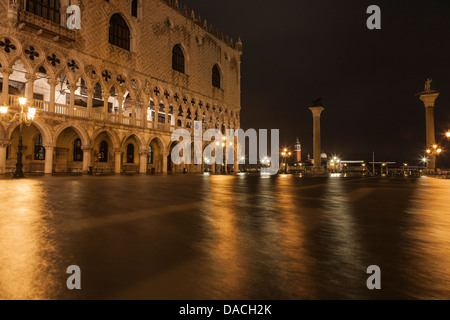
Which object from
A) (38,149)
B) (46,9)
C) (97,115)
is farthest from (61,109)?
(46,9)

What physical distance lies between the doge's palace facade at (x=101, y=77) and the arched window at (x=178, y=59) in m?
0.14

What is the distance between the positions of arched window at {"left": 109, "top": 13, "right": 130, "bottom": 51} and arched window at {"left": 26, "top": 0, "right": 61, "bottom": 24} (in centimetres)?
449

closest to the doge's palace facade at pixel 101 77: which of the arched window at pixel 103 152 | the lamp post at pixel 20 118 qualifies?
the arched window at pixel 103 152

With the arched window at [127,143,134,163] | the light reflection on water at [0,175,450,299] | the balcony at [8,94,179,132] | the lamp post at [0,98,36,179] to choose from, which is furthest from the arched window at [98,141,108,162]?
the light reflection on water at [0,175,450,299]

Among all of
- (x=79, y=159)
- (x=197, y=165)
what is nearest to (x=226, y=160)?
(x=197, y=165)

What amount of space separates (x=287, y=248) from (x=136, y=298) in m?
1.57

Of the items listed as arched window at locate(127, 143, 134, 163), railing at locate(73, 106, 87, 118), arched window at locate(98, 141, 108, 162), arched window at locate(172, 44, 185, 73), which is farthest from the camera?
arched window at locate(172, 44, 185, 73)

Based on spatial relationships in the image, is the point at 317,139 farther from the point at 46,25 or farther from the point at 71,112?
the point at 46,25

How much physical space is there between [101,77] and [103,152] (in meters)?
7.33

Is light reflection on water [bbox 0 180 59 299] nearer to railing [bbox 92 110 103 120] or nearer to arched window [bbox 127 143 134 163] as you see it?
railing [bbox 92 110 103 120]

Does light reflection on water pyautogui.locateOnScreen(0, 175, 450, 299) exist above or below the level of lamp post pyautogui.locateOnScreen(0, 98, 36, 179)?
below

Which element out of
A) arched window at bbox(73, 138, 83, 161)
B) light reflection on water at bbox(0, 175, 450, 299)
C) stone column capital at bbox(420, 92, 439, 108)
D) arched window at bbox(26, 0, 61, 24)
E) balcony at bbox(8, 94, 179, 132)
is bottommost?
light reflection on water at bbox(0, 175, 450, 299)

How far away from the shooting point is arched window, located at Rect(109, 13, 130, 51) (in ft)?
80.9

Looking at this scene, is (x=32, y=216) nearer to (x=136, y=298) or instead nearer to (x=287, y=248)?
(x=136, y=298)
